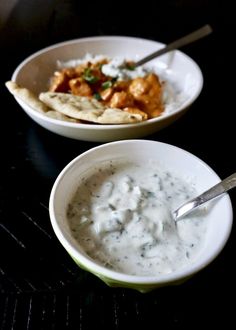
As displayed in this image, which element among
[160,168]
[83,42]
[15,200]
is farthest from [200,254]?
[83,42]

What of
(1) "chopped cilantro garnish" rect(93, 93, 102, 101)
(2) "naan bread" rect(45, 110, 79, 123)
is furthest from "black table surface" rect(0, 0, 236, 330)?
(1) "chopped cilantro garnish" rect(93, 93, 102, 101)

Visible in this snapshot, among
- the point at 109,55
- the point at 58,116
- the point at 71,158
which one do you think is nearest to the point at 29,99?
the point at 58,116

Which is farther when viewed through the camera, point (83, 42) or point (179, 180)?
point (83, 42)

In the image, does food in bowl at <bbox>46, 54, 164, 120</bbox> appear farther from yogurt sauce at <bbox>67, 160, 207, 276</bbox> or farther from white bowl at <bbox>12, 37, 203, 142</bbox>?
yogurt sauce at <bbox>67, 160, 207, 276</bbox>

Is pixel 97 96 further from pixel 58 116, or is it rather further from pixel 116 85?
pixel 58 116

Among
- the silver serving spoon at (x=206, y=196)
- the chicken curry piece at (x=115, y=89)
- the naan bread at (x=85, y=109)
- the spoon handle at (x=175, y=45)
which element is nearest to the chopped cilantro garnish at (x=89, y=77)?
the chicken curry piece at (x=115, y=89)

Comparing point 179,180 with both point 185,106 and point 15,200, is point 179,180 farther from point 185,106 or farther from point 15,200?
point 15,200
